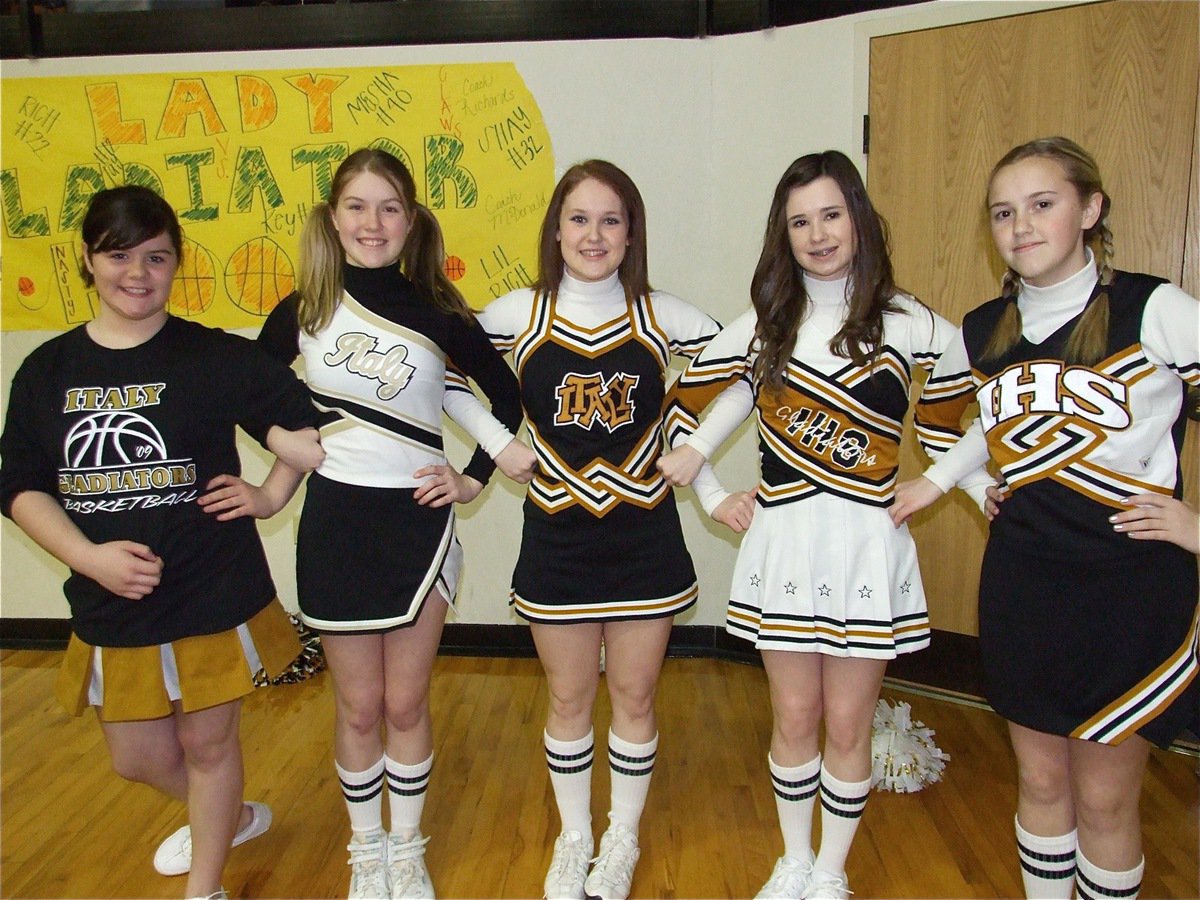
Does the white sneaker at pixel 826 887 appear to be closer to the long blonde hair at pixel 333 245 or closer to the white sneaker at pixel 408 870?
the white sneaker at pixel 408 870

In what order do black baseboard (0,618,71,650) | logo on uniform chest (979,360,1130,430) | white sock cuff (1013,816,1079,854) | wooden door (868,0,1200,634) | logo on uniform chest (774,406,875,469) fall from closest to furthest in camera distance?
logo on uniform chest (979,360,1130,430), white sock cuff (1013,816,1079,854), logo on uniform chest (774,406,875,469), wooden door (868,0,1200,634), black baseboard (0,618,71,650)

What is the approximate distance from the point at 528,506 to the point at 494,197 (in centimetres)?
168

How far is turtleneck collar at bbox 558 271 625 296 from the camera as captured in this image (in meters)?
1.91

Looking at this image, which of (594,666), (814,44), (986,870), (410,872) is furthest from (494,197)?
(986,870)

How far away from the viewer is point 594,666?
6.44 feet

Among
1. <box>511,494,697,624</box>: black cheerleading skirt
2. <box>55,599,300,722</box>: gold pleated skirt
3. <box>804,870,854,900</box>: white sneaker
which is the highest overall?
<box>511,494,697,624</box>: black cheerleading skirt

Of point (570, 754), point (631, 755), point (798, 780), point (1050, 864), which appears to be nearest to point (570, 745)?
point (570, 754)

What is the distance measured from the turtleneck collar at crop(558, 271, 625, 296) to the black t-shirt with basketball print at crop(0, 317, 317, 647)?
0.64 meters

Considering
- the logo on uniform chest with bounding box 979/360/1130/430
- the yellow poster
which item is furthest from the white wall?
the logo on uniform chest with bounding box 979/360/1130/430

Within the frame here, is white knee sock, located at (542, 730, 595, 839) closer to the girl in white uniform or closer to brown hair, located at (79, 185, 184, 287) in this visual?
the girl in white uniform

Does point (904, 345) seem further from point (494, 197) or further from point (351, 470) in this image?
point (494, 197)

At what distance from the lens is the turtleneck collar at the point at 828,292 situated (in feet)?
5.80

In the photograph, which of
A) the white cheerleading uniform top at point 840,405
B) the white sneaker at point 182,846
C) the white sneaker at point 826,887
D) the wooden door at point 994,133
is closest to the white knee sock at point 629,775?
the white sneaker at point 826,887

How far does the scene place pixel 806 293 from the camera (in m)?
1.79
